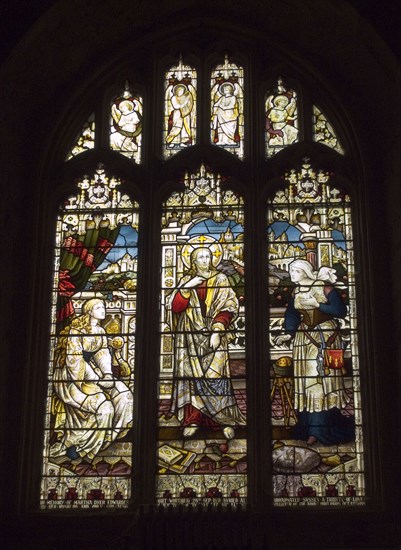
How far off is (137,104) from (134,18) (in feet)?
2.61

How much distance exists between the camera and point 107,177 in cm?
1055

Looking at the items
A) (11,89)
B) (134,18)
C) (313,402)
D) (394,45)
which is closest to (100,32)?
(134,18)

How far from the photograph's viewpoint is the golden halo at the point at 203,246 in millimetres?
10125

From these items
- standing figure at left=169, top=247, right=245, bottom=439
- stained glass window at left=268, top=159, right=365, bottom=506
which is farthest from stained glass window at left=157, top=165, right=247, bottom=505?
stained glass window at left=268, top=159, right=365, bottom=506

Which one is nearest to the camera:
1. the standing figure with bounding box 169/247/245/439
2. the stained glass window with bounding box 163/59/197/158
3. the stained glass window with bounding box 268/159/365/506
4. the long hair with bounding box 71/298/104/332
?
the stained glass window with bounding box 268/159/365/506

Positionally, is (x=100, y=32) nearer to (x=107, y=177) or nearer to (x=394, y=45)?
(x=107, y=177)

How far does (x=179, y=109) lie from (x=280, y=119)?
0.96m

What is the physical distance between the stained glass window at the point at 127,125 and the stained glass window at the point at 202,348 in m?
0.64

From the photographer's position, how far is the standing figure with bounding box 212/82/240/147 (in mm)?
10633

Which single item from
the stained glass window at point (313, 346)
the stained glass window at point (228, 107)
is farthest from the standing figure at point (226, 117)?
the stained glass window at point (313, 346)

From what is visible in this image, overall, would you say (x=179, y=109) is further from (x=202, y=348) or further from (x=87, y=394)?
(x=87, y=394)

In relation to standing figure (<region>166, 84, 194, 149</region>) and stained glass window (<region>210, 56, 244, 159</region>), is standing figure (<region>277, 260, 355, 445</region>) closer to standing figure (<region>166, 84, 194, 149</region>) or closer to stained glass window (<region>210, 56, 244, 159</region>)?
stained glass window (<region>210, 56, 244, 159</region>)

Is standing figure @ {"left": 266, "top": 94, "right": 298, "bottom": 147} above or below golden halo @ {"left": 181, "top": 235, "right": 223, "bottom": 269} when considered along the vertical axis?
above

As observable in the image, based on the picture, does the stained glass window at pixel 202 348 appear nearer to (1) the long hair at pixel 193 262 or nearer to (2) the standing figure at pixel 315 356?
(1) the long hair at pixel 193 262
